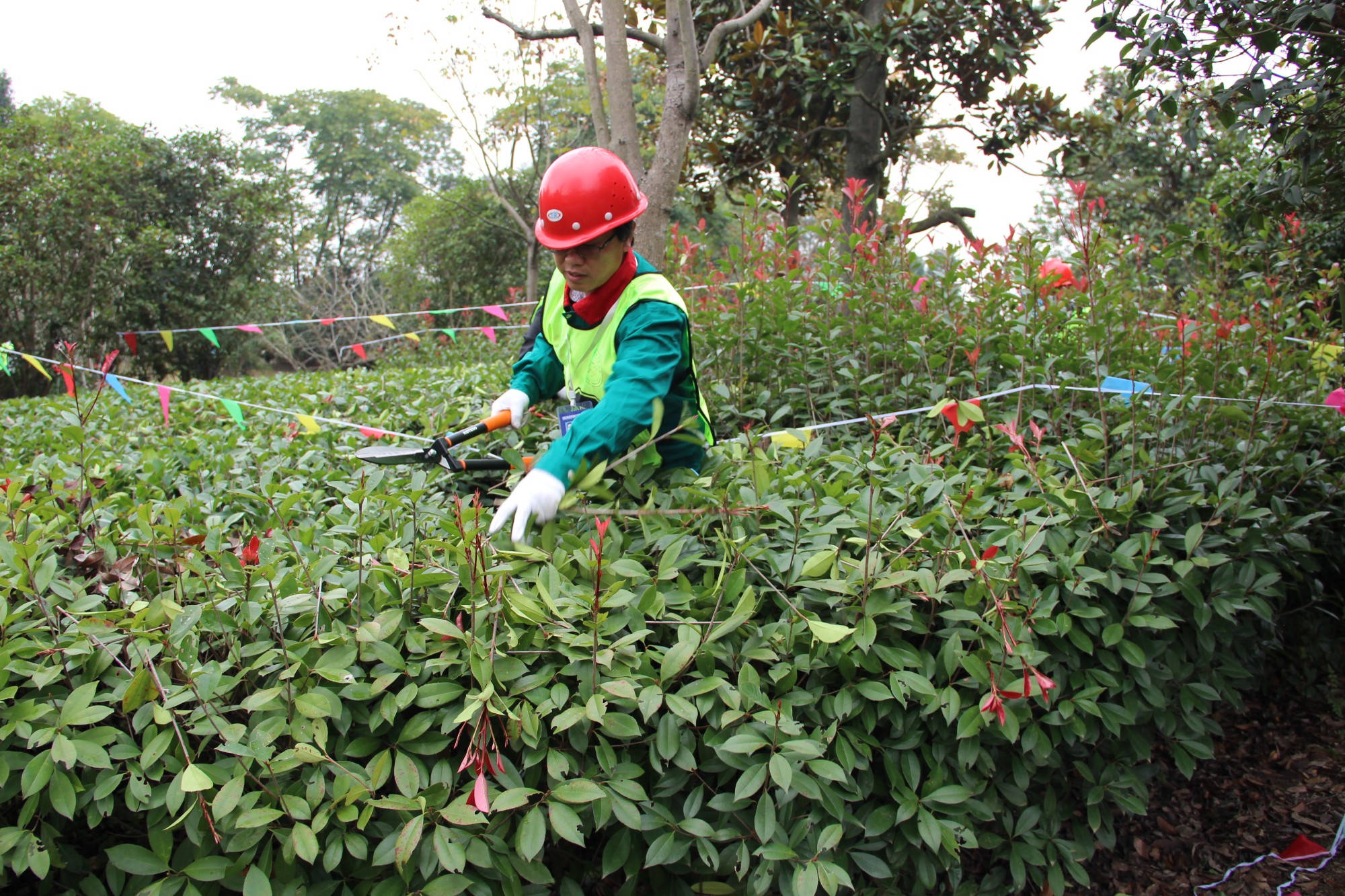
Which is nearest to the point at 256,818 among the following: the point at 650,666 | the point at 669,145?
the point at 650,666

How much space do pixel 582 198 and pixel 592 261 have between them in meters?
0.18

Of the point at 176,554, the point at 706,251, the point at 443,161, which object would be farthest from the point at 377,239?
the point at 176,554

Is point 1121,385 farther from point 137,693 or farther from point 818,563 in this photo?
point 137,693

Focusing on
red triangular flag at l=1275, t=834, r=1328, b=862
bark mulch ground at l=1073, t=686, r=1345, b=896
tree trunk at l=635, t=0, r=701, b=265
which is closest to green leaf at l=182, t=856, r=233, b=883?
bark mulch ground at l=1073, t=686, r=1345, b=896

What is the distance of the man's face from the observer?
223cm

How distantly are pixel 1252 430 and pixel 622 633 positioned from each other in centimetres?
196

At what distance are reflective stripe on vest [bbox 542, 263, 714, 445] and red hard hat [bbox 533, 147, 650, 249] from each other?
0.20 m

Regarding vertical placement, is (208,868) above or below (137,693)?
below

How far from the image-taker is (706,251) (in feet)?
16.1

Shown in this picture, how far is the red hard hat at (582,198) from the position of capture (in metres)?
2.13

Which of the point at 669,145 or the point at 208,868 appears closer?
the point at 208,868

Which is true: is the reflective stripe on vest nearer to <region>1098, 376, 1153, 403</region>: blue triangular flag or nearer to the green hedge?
the green hedge

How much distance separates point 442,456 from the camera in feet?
7.64

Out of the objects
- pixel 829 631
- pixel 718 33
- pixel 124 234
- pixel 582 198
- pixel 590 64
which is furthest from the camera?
pixel 124 234
